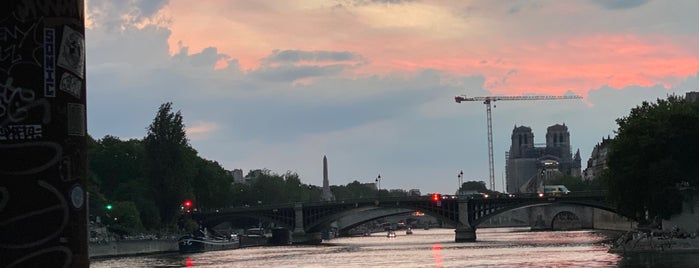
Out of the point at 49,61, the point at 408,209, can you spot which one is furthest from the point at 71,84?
the point at 408,209

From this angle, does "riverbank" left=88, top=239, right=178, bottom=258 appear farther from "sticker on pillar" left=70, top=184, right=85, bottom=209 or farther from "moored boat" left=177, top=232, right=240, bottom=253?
"sticker on pillar" left=70, top=184, right=85, bottom=209

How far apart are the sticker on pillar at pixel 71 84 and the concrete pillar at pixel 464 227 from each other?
437 feet

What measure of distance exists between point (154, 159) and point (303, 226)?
35.2m

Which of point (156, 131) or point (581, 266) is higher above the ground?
point (156, 131)

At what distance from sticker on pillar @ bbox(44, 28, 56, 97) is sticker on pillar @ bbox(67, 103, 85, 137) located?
65cm

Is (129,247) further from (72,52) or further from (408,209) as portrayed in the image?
(72,52)

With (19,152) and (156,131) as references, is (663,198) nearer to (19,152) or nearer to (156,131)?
(156,131)

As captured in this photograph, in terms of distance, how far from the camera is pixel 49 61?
2333 cm

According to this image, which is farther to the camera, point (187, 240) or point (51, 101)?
point (187, 240)

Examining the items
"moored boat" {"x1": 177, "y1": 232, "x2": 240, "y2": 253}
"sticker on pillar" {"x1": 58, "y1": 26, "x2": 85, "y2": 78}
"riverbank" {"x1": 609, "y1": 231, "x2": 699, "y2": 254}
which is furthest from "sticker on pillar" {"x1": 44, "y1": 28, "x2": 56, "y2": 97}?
"moored boat" {"x1": 177, "y1": 232, "x2": 240, "y2": 253}

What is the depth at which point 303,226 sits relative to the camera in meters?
170

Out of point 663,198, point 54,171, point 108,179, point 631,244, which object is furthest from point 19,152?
point 108,179

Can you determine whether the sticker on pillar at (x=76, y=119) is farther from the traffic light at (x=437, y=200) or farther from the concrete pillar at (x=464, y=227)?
the traffic light at (x=437, y=200)

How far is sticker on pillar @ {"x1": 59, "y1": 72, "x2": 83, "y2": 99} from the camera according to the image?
2364cm
